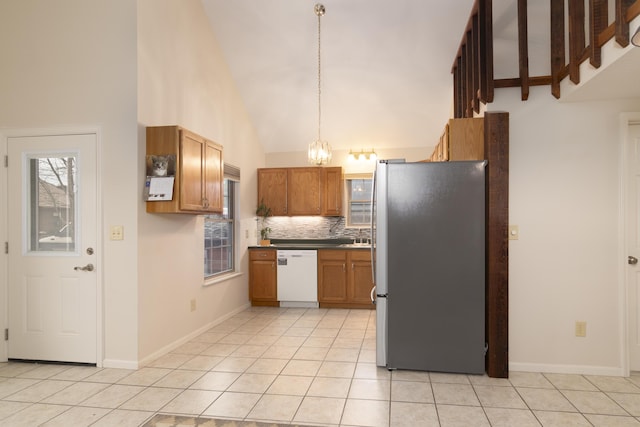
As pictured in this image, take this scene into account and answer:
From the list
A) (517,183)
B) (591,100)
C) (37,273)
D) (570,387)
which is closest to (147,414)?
(37,273)

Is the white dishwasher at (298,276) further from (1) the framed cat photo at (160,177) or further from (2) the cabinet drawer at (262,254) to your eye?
(1) the framed cat photo at (160,177)

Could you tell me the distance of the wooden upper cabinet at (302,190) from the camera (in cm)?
655

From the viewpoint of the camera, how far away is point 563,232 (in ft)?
11.5

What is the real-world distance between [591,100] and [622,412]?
2.32 m

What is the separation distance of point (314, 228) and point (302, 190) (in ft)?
2.16

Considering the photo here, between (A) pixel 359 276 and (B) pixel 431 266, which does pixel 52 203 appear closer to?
(B) pixel 431 266

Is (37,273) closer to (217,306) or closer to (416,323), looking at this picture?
(217,306)

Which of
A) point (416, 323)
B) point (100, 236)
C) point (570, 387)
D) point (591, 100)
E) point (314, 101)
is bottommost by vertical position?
point (570, 387)

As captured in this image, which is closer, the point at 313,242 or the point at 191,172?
the point at 191,172

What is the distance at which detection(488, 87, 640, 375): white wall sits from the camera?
344cm

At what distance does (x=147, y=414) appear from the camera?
107 inches

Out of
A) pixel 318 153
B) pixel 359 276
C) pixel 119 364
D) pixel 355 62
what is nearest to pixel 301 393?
pixel 119 364

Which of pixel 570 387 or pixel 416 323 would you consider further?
pixel 416 323

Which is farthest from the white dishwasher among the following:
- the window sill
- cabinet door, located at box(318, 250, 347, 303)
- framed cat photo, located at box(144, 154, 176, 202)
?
framed cat photo, located at box(144, 154, 176, 202)
